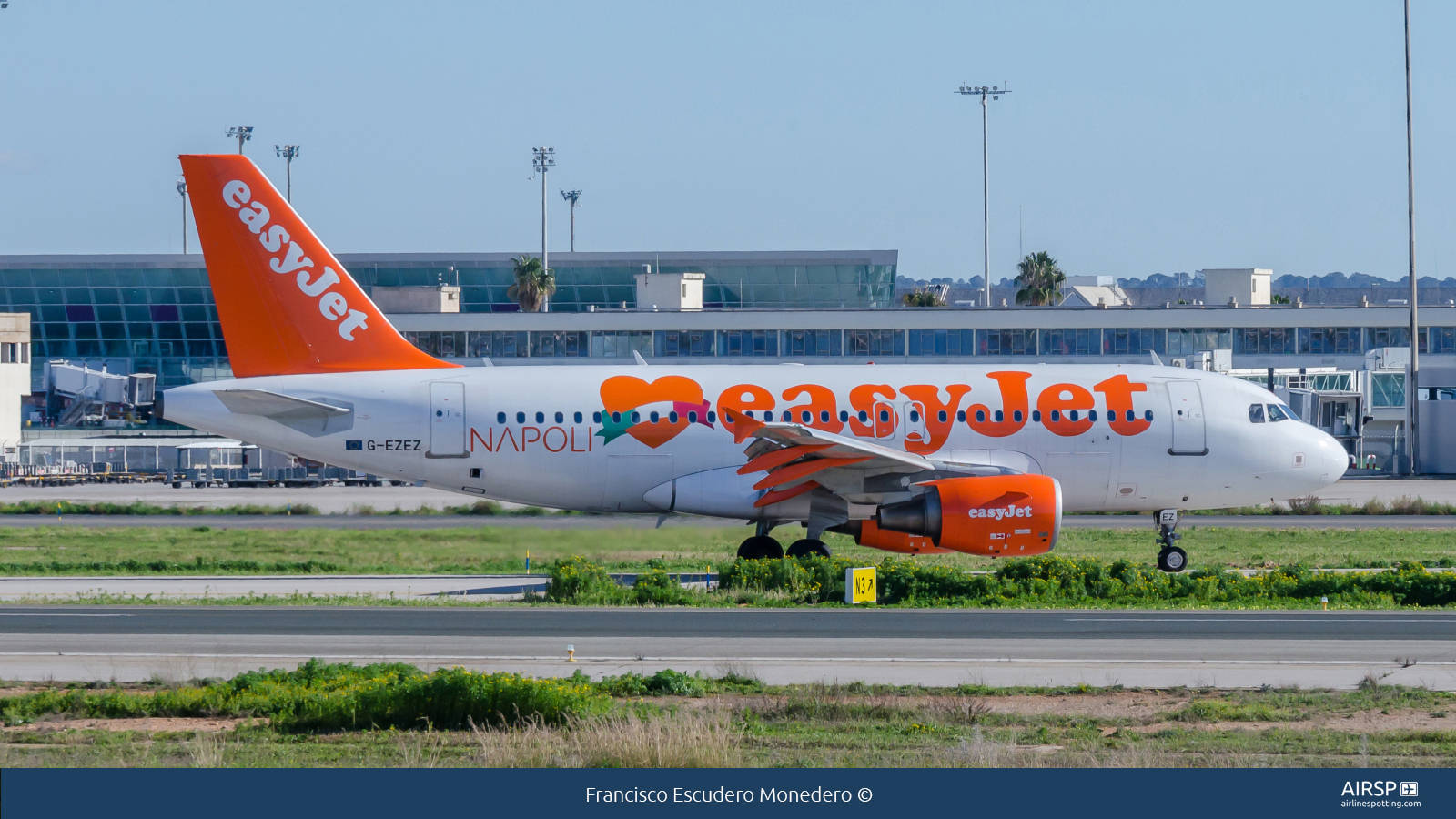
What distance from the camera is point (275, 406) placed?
32406mm

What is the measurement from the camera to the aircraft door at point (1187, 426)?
33.8 meters

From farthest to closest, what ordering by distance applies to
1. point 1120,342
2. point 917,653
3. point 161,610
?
1. point 1120,342
2. point 161,610
3. point 917,653

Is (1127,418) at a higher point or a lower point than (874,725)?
higher

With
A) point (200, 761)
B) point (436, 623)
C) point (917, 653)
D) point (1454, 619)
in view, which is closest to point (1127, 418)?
point (1454, 619)

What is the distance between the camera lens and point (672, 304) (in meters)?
89.8

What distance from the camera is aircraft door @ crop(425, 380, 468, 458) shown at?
32969 mm

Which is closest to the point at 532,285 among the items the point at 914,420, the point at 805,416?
the point at 805,416

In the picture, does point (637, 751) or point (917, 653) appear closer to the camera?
point (637, 751)

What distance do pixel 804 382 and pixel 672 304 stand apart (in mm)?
56350

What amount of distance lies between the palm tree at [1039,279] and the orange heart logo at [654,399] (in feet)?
271

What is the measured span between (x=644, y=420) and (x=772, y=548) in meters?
3.85

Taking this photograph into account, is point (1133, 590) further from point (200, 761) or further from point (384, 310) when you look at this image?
point (384, 310)

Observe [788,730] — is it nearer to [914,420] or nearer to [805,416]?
[805,416]

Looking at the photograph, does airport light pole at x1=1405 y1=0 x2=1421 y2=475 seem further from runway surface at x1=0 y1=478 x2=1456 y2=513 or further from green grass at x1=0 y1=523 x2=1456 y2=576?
green grass at x1=0 y1=523 x2=1456 y2=576
